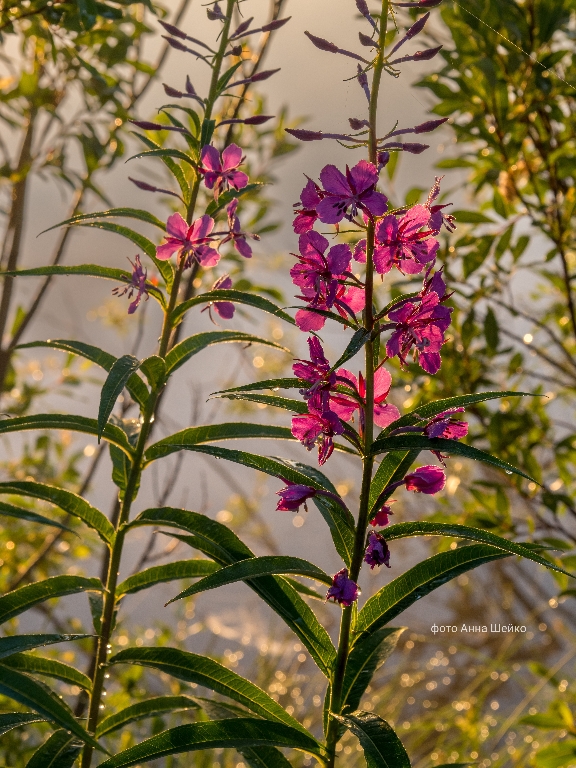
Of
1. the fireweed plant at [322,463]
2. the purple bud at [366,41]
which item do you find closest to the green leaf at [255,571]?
the fireweed plant at [322,463]

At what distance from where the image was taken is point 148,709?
0.76 meters

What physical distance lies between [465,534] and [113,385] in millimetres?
317

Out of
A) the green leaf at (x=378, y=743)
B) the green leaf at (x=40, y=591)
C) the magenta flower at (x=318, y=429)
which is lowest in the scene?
the green leaf at (x=378, y=743)

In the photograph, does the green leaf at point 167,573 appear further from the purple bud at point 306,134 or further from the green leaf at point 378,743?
the purple bud at point 306,134

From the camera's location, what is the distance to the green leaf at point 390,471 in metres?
0.65

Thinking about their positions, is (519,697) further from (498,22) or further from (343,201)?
(343,201)

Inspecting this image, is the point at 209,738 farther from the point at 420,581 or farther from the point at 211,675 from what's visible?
the point at 420,581

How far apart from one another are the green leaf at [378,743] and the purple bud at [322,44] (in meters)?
0.58

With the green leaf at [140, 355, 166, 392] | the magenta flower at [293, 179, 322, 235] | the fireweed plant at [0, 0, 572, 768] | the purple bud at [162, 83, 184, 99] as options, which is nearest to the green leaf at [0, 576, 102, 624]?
the fireweed plant at [0, 0, 572, 768]

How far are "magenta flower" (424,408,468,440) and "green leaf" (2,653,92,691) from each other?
0.45 m

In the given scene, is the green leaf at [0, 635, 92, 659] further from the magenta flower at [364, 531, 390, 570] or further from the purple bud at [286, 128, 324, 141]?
the purple bud at [286, 128, 324, 141]

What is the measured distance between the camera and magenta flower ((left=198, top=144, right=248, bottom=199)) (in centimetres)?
75

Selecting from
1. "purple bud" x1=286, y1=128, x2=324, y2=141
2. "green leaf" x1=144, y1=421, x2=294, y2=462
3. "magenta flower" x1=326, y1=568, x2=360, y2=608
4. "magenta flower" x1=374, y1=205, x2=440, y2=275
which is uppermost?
"purple bud" x1=286, y1=128, x2=324, y2=141

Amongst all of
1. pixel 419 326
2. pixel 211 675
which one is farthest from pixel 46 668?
pixel 419 326
